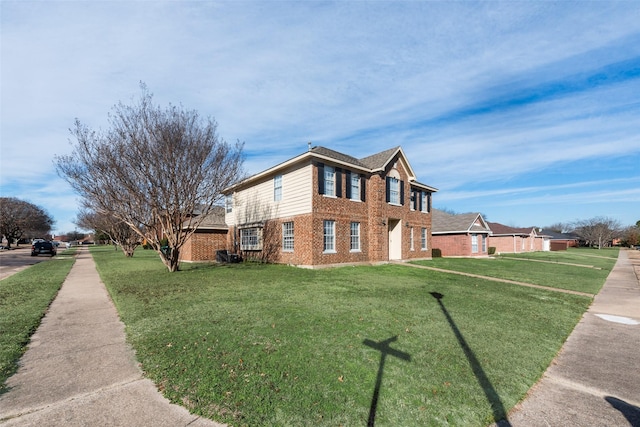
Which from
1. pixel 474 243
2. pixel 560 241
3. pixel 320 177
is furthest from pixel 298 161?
pixel 560 241

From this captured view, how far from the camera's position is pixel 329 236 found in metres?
16.7

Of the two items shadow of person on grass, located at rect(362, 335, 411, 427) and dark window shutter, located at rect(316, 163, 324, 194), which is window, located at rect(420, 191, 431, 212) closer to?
dark window shutter, located at rect(316, 163, 324, 194)

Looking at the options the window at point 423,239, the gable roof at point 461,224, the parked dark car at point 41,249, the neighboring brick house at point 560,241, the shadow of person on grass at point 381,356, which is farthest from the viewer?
the neighboring brick house at point 560,241

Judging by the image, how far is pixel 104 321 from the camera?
6930 mm

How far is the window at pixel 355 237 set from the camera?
1788 centimetres

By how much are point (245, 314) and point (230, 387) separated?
134 inches

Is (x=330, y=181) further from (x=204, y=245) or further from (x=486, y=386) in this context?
(x=486, y=386)

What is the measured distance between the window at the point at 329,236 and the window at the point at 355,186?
239cm

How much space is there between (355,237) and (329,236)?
2053 millimetres

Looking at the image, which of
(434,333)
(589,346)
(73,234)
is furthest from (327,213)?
(73,234)

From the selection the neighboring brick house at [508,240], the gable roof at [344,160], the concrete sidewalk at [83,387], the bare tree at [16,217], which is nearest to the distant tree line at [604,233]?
the neighboring brick house at [508,240]

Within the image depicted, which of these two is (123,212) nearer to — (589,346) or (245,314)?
(245,314)

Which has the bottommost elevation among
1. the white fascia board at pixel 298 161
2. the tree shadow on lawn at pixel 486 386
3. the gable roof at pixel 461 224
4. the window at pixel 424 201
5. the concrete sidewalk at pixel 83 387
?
the tree shadow on lawn at pixel 486 386

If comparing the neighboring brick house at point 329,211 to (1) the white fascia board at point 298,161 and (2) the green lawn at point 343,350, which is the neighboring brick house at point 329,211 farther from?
(2) the green lawn at point 343,350
